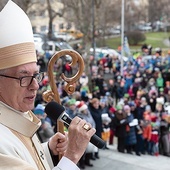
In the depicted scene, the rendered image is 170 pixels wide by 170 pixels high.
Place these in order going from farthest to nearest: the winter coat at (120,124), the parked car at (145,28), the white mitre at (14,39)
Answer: the parked car at (145,28) < the winter coat at (120,124) < the white mitre at (14,39)

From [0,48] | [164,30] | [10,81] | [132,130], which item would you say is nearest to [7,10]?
[0,48]

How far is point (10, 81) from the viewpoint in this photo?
6.15 feet

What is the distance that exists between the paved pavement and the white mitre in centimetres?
572

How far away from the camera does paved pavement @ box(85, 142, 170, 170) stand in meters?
7.45

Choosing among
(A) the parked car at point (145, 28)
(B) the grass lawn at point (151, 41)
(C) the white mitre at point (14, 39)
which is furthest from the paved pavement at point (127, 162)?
(A) the parked car at point (145, 28)

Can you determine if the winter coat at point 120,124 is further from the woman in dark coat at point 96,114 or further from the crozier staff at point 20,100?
the crozier staff at point 20,100

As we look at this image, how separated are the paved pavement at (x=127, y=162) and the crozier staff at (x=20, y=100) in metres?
5.60

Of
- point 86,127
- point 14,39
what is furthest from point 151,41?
point 86,127

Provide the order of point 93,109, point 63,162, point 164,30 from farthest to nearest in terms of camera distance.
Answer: point 164,30 < point 93,109 < point 63,162

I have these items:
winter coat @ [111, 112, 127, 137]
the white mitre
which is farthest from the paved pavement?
the white mitre

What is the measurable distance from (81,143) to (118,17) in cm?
3963

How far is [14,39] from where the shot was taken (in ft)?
6.46

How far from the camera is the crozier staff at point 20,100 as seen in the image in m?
1.79

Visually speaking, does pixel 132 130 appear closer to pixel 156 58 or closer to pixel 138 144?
pixel 138 144
